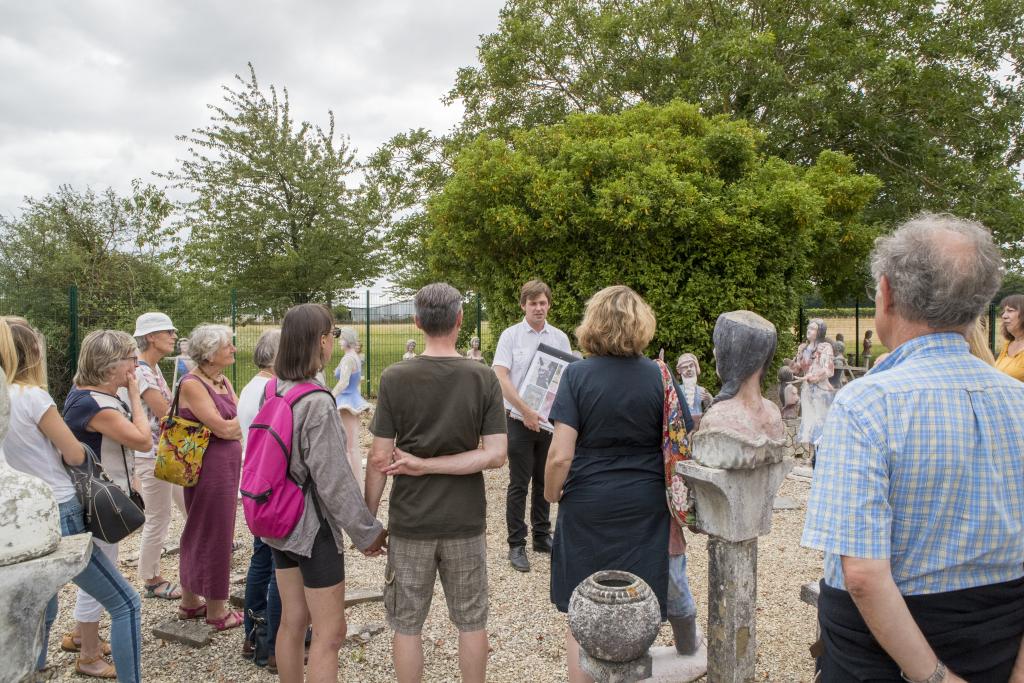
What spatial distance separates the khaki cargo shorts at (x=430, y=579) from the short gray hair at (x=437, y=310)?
3.11ft

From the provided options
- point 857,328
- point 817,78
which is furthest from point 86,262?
point 857,328

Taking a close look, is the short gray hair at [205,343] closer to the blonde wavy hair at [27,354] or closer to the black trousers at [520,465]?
the blonde wavy hair at [27,354]

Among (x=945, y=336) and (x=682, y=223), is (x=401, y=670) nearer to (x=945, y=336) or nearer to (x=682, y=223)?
(x=945, y=336)

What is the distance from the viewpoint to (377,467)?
2.97 meters

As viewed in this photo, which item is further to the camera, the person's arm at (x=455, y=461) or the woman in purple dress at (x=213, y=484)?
the woman in purple dress at (x=213, y=484)

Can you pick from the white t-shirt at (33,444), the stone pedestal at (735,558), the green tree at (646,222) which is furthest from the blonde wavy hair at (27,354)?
the green tree at (646,222)

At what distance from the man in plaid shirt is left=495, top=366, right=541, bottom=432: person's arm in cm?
342

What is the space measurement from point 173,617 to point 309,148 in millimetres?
18654

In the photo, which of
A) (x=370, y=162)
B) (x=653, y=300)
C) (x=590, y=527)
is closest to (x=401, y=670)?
(x=590, y=527)

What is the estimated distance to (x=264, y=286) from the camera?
19500mm

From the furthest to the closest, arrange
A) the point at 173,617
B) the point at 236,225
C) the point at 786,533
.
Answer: the point at 236,225 < the point at 786,533 < the point at 173,617

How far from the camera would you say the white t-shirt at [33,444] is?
121 inches

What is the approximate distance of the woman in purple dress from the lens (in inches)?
152

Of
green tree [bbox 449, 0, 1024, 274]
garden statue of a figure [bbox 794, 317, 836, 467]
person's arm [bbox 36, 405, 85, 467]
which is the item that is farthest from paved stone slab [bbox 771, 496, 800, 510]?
green tree [bbox 449, 0, 1024, 274]
